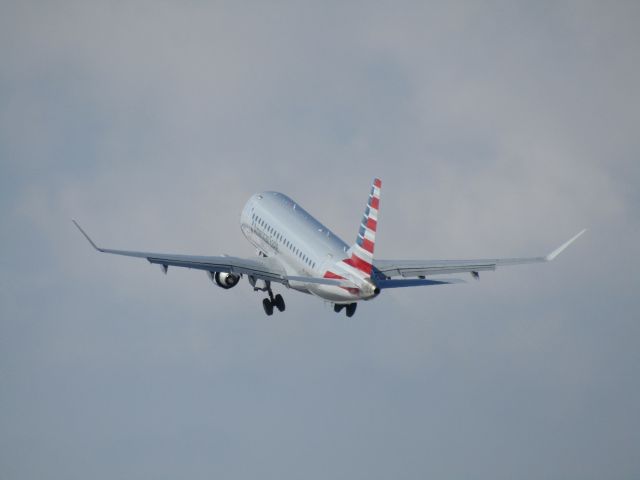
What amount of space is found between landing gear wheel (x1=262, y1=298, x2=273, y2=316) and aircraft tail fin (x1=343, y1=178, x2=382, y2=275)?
18.4 metres

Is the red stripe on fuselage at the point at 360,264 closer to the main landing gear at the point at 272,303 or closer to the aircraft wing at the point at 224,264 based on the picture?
the aircraft wing at the point at 224,264

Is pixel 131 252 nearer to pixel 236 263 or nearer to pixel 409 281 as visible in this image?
pixel 236 263

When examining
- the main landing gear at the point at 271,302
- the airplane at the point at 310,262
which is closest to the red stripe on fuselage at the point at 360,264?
the airplane at the point at 310,262

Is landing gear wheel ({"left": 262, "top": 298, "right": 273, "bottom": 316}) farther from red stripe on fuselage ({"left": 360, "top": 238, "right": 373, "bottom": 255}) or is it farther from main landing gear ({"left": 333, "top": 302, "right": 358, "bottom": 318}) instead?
red stripe on fuselage ({"left": 360, "top": 238, "right": 373, "bottom": 255})

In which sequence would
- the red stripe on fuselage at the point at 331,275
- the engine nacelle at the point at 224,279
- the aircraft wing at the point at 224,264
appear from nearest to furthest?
the red stripe on fuselage at the point at 331,275 → the aircraft wing at the point at 224,264 → the engine nacelle at the point at 224,279

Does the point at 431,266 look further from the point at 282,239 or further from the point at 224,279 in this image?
the point at 224,279

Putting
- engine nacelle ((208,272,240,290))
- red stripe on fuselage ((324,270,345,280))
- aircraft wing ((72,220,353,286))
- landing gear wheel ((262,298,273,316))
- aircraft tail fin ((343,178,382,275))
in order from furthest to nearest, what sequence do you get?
landing gear wheel ((262,298,273,316)), engine nacelle ((208,272,240,290)), aircraft wing ((72,220,353,286)), red stripe on fuselage ((324,270,345,280)), aircraft tail fin ((343,178,382,275))

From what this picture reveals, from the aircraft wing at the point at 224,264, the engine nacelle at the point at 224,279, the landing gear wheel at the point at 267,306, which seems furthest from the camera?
the landing gear wheel at the point at 267,306

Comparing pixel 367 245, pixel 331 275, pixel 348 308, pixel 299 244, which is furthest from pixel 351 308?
pixel 367 245

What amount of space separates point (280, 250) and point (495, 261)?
18268 mm

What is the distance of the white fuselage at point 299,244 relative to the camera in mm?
174125

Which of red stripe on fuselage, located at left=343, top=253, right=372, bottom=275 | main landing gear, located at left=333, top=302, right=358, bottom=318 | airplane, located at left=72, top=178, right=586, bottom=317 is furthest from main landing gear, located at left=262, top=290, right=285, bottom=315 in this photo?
red stripe on fuselage, located at left=343, top=253, right=372, bottom=275

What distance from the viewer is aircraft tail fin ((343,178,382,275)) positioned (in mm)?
171875

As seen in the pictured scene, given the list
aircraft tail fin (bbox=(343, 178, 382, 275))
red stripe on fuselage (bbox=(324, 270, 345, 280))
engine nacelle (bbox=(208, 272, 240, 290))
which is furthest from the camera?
engine nacelle (bbox=(208, 272, 240, 290))
